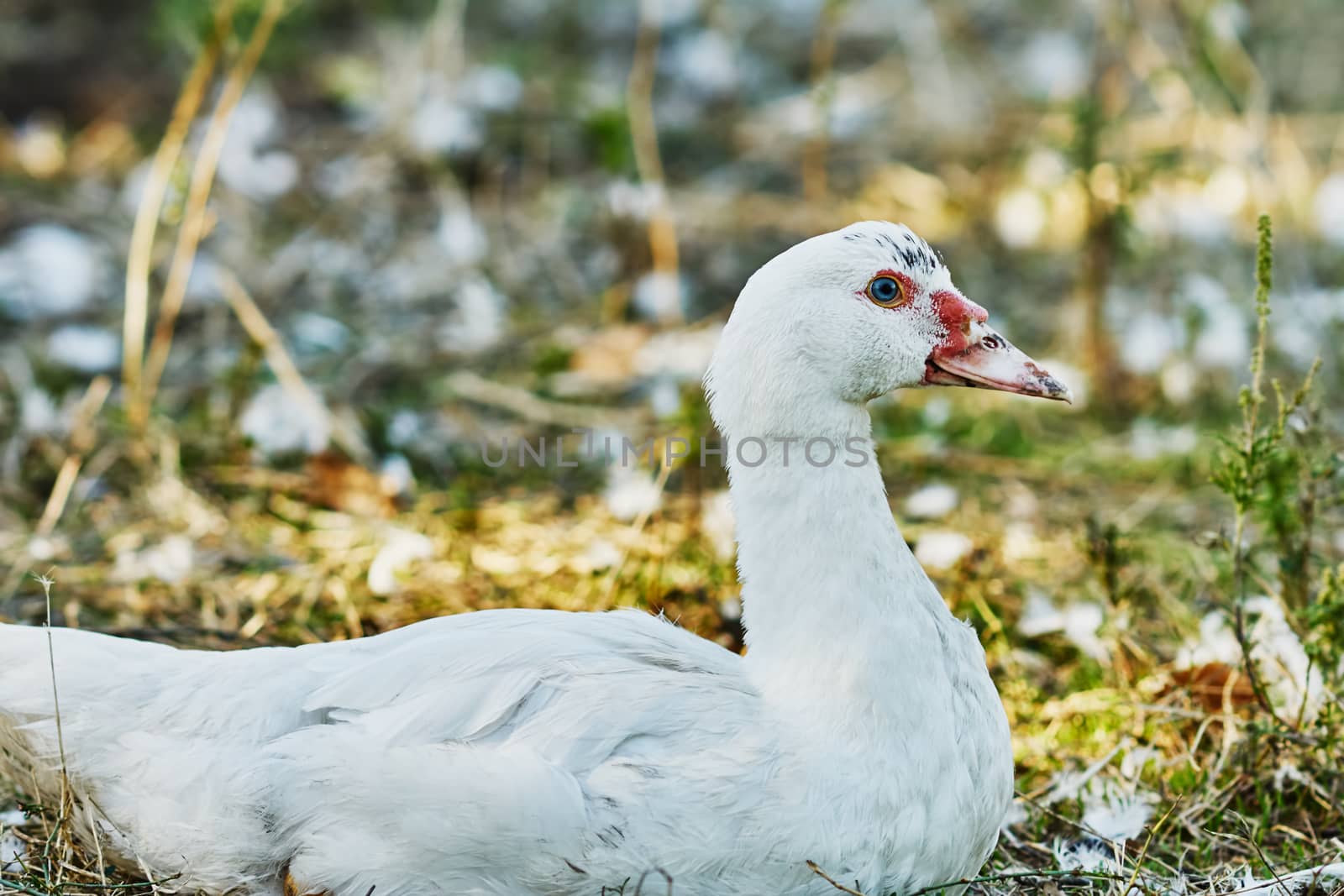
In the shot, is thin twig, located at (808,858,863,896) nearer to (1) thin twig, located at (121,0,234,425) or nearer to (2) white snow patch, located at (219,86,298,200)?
(1) thin twig, located at (121,0,234,425)

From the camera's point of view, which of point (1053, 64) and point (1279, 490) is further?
point (1053, 64)

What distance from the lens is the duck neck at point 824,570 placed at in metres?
2.52

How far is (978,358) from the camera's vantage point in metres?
2.70

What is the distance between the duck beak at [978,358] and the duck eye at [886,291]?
8 cm

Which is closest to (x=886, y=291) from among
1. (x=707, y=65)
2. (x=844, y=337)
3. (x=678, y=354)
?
(x=844, y=337)

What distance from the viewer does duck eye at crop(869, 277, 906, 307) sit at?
8.63 feet

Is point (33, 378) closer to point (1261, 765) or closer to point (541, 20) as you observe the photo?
point (1261, 765)

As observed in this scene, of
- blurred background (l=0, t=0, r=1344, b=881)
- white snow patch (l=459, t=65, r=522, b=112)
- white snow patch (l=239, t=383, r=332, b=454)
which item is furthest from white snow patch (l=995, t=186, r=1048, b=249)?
white snow patch (l=239, t=383, r=332, b=454)

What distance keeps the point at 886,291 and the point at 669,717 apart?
848 mm

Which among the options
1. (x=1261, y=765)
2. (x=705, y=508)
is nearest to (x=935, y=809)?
(x=1261, y=765)

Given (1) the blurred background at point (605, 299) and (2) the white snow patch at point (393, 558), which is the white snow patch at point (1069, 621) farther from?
(2) the white snow patch at point (393, 558)

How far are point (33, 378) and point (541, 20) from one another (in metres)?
4.76

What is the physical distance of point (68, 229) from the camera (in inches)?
248

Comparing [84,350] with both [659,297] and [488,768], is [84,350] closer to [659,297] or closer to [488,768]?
[659,297]
